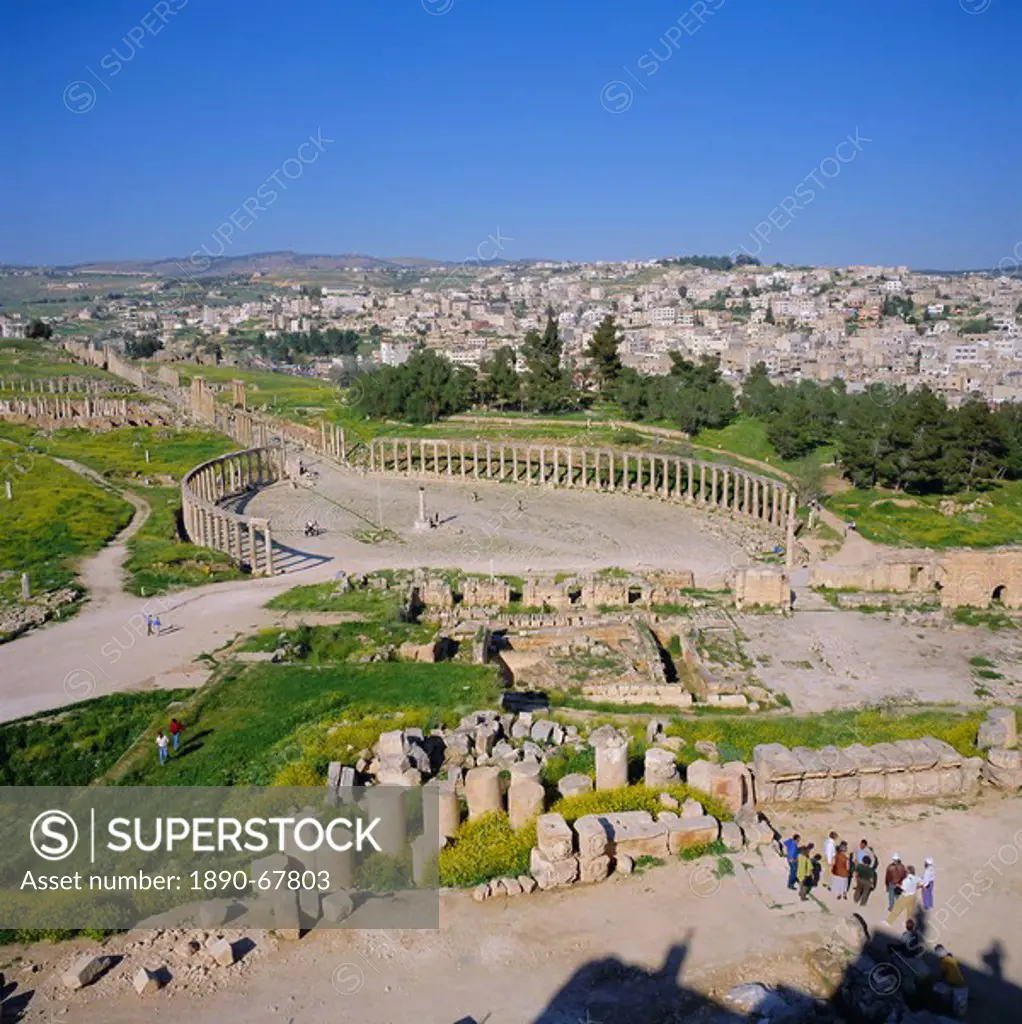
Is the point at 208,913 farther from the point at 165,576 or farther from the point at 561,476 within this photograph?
the point at 561,476

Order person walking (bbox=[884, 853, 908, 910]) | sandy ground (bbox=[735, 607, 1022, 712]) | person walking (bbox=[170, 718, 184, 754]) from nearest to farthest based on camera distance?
person walking (bbox=[884, 853, 908, 910]) < person walking (bbox=[170, 718, 184, 754]) < sandy ground (bbox=[735, 607, 1022, 712])

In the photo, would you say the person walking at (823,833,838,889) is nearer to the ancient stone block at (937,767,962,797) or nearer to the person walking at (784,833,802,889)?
the person walking at (784,833,802,889)

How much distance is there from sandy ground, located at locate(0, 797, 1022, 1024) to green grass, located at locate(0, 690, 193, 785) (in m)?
7.03

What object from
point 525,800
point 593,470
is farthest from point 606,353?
point 525,800

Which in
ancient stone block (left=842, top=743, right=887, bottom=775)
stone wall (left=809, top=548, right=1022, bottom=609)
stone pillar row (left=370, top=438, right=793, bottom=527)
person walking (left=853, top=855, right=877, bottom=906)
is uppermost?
stone pillar row (left=370, top=438, right=793, bottom=527)

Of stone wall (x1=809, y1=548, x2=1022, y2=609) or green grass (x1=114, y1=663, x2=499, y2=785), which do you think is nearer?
green grass (x1=114, y1=663, x2=499, y2=785)

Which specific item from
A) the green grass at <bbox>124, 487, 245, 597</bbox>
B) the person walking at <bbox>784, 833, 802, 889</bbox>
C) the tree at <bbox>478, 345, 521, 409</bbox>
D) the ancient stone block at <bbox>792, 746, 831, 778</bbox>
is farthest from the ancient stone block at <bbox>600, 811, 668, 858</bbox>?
the tree at <bbox>478, 345, 521, 409</bbox>

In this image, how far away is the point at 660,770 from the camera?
1619cm

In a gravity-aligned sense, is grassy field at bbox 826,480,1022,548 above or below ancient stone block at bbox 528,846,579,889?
above

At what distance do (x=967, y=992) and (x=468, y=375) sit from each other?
211 feet

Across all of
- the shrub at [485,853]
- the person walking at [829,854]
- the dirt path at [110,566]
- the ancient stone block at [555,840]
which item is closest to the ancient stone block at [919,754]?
the person walking at [829,854]

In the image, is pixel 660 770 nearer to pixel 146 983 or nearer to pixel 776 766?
pixel 776 766

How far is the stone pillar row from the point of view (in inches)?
1935

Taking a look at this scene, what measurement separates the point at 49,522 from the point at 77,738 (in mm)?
24443
